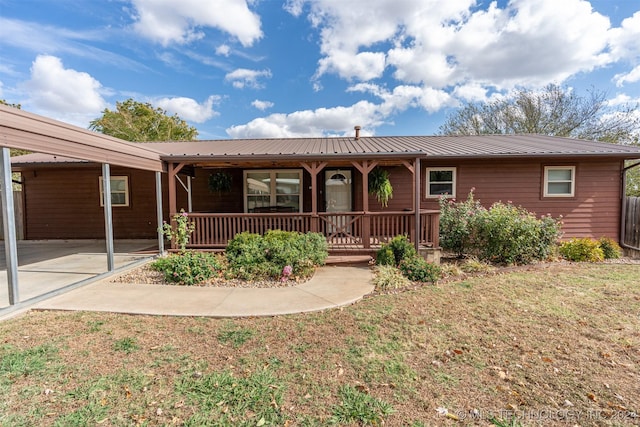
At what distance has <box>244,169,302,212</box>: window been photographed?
9656mm

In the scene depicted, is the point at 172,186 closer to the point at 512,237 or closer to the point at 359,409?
the point at 359,409

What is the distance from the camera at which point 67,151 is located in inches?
176

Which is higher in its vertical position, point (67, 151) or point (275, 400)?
point (67, 151)

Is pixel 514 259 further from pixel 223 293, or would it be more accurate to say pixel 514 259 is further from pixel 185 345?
pixel 185 345

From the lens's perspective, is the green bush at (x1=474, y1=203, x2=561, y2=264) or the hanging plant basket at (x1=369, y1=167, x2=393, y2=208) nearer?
the green bush at (x1=474, y1=203, x2=561, y2=264)

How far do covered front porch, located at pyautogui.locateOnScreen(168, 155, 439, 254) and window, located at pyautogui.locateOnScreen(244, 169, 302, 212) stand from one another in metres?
0.03

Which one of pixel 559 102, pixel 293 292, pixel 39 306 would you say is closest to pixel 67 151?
pixel 39 306

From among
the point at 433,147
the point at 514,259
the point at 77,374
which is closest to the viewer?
the point at 77,374

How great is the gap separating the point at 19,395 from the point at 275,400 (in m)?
1.99

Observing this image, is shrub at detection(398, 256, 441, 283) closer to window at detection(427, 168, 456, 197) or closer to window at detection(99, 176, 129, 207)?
window at detection(427, 168, 456, 197)

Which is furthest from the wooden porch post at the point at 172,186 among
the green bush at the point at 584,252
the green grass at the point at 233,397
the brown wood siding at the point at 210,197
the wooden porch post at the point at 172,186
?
the green bush at the point at 584,252

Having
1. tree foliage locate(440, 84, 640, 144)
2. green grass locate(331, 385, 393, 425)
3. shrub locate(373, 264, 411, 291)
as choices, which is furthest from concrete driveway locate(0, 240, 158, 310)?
tree foliage locate(440, 84, 640, 144)

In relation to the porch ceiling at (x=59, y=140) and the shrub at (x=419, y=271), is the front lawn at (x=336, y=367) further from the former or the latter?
the porch ceiling at (x=59, y=140)

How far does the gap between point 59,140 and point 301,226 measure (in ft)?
15.6
